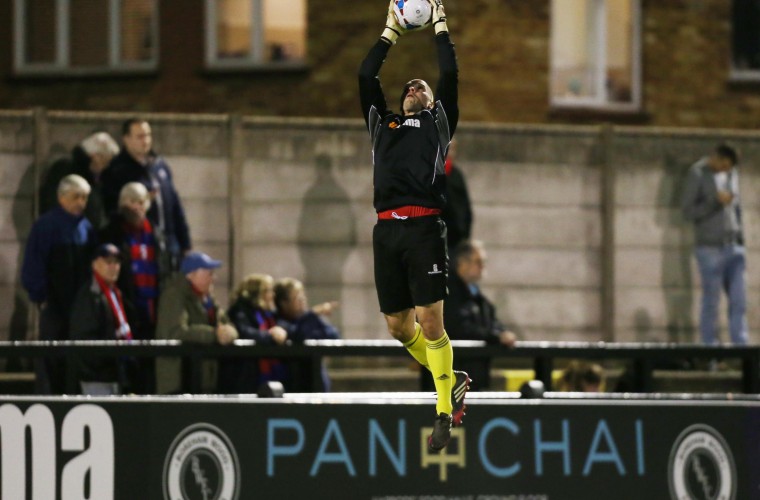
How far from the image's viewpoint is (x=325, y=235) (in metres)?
14.9


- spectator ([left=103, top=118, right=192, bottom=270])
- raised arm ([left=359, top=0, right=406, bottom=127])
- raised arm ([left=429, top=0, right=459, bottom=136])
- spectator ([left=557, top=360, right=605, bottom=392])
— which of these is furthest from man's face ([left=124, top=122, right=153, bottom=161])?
raised arm ([left=429, top=0, right=459, bottom=136])

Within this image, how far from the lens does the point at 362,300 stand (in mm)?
14922

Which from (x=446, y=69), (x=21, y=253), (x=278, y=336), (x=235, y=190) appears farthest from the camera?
(x=235, y=190)

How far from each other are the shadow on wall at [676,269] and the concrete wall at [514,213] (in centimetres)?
1

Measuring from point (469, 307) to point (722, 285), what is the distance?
3842mm

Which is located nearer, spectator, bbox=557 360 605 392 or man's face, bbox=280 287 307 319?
man's face, bbox=280 287 307 319

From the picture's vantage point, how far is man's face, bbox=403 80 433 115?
29.6ft

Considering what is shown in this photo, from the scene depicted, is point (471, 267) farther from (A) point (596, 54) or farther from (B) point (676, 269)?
(A) point (596, 54)

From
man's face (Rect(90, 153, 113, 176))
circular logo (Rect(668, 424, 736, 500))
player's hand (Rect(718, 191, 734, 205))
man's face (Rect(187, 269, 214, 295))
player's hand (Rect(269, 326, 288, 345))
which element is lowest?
circular logo (Rect(668, 424, 736, 500))

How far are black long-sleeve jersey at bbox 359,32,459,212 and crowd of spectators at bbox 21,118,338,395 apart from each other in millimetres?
2196

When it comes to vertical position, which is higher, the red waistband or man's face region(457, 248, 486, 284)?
the red waistband

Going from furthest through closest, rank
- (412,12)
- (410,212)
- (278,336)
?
(278,336), (410,212), (412,12)

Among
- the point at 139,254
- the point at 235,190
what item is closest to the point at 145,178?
the point at 139,254

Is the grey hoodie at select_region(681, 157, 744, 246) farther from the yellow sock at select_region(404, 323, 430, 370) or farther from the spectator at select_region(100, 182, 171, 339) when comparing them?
the yellow sock at select_region(404, 323, 430, 370)
